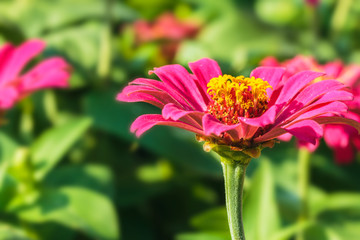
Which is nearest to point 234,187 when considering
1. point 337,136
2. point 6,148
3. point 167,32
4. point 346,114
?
point 346,114

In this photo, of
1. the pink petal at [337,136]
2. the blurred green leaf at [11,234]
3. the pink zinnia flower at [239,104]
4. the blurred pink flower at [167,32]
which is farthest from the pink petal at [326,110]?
the blurred pink flower at [167,32]

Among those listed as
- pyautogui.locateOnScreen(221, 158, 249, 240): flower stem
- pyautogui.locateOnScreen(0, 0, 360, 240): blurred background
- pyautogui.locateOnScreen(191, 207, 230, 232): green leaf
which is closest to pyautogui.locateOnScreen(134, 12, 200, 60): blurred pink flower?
pyautogui.locateOnScreen(0, 0, 360, 240): blurred background

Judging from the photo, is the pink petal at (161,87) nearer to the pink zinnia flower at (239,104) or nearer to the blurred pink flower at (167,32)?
the pink zinnia flower at (239,104)

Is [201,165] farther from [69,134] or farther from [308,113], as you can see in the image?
[308,113]

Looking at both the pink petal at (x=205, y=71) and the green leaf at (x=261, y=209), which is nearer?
the pink petal at (x=205, y=71)

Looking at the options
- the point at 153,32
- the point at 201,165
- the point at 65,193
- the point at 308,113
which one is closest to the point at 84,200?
the point at 65,193

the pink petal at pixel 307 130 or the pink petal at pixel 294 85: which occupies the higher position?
the pink petal at pixel 294 85

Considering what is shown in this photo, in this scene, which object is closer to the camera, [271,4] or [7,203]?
[7,203]

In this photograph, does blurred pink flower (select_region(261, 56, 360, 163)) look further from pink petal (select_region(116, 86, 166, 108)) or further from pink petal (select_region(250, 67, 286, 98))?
pink petal (select_region(116, 86, 166, 108))
